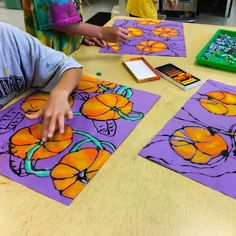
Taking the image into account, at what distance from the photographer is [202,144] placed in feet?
1.80

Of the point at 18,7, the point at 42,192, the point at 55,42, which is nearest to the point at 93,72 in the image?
the point at 55,42

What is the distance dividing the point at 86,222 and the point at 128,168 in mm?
123

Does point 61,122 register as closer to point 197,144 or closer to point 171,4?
point 197,144

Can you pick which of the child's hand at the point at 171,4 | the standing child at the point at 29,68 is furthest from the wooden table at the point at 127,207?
the child's hand at the point at 171,4

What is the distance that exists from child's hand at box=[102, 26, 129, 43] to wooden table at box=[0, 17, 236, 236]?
1.47 ft

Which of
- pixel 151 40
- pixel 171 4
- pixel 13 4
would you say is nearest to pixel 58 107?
pixel 151 40

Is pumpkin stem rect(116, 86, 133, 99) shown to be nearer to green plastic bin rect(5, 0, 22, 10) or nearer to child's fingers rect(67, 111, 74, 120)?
child's fingers rect(67, 111, 74, 120)

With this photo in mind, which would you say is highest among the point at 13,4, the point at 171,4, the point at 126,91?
the point at 126,91

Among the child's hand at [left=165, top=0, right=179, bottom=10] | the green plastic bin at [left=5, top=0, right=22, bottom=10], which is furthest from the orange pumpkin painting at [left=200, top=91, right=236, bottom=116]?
the green plastic bin at [left=5, top=0, right=22, bottom=10]

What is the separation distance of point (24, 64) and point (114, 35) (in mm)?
305

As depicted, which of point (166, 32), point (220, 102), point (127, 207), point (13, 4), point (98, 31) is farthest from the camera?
point (13, 4)

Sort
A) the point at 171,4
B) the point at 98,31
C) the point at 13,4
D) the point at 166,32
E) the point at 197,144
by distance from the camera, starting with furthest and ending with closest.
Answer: the point at 13,4, the point at 171,4, the point at 166,32, the point at 98,31, the point at 197,144

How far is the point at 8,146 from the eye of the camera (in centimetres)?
54

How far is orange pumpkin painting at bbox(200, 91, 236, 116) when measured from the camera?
2.09ft
